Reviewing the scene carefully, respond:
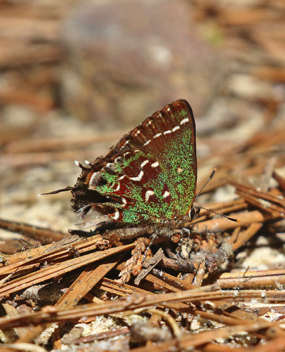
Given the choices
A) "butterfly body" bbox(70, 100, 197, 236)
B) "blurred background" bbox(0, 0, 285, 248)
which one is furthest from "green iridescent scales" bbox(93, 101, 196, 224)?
"blurred background" bbox(0, 0, 285, 248)

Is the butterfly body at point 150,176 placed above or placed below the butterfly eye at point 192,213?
above

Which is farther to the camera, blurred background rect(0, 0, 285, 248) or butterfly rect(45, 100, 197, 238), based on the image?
blurred background rect(0, 0, 285, 248)

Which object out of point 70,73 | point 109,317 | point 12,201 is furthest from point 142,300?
point 70,73

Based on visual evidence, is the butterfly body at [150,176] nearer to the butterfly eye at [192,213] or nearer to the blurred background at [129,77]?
the butterfly eye at [192,213]

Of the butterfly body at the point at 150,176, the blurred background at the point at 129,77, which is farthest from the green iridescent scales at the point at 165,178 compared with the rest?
the blurred background at the point at 129,77

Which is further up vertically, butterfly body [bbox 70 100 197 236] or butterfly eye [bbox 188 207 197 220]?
butterfly body [bbox 70 100 197 236]

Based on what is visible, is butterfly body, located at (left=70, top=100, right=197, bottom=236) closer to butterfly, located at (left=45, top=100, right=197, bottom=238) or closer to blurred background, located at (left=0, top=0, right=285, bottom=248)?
butterfly, located at (left=45, top=100, right=197, bottom=238)

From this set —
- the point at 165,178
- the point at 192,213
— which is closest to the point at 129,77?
the point at 165,178
